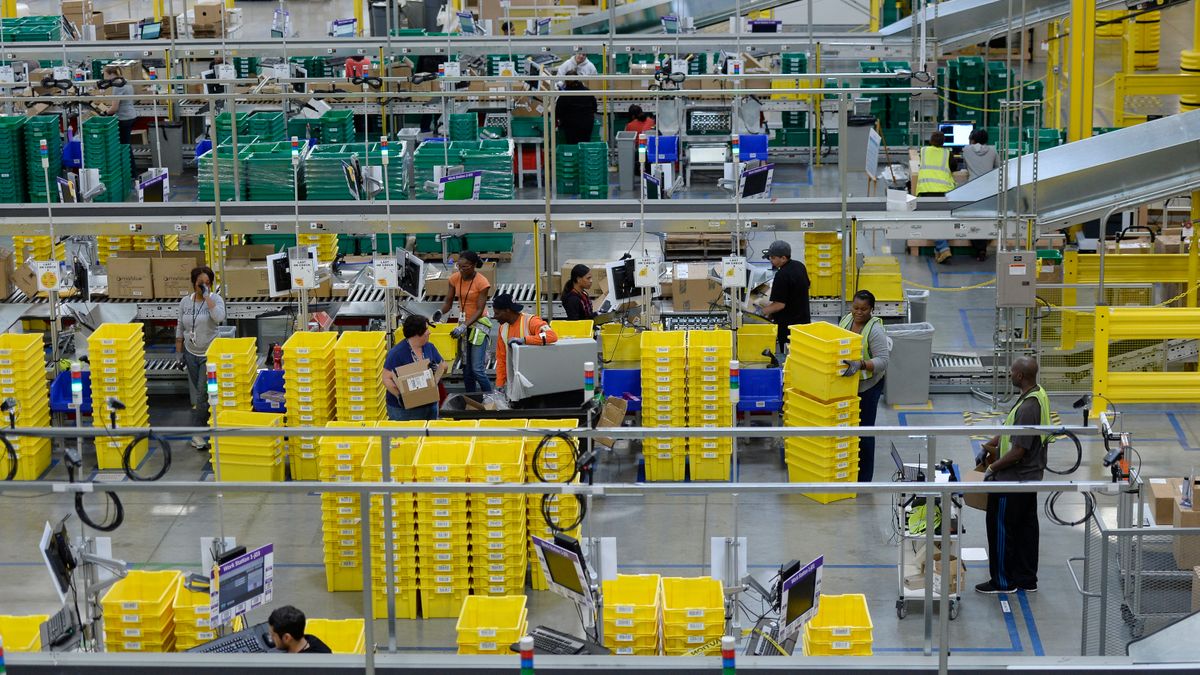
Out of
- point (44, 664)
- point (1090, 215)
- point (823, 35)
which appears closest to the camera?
point (44, 664)

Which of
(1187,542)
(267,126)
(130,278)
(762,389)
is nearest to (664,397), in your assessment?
(762,389)

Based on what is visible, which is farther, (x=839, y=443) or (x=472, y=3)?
(x=472, y=3)

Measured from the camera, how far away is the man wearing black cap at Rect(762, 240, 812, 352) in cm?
1395

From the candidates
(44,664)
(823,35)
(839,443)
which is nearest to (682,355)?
(839,443)

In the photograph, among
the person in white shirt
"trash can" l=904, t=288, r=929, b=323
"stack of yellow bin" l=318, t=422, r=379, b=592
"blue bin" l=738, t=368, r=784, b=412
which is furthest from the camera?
the person in white shirt

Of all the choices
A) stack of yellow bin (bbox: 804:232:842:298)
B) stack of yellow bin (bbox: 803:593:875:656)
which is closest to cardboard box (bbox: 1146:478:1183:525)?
stack of yellow bin (bbox: 803:593:875:656)

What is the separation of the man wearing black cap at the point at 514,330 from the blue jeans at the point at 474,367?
0.62 m

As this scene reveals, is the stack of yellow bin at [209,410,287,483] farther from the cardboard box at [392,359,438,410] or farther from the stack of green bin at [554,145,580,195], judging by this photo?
the stack of green bin at [554,145,580,195]

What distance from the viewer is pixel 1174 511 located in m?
10.9

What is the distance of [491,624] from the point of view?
8875 millimetres

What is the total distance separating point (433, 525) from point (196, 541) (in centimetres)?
234

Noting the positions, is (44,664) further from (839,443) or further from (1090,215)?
(1090,215)

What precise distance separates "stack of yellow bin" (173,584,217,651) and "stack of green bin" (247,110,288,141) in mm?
10775

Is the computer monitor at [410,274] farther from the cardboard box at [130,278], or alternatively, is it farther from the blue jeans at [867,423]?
the blue jeans at [867,423]
